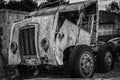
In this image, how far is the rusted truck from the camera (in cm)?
655

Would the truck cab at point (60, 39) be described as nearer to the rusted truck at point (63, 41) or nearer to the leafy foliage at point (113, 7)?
the rusted truck at point (63, 41)

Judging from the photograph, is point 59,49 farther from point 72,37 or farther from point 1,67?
point 1,67

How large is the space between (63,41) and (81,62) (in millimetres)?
691

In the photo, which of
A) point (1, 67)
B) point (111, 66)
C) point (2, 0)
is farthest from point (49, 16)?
point (2, 0)

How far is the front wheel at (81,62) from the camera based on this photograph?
629 centimetres

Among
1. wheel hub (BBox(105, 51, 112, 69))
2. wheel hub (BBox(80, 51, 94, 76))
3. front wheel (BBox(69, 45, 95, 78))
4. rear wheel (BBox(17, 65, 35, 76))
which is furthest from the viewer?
rear wheel (BBox(17, 65, 35, 76))

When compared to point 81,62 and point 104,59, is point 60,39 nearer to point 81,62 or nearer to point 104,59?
point 81,62

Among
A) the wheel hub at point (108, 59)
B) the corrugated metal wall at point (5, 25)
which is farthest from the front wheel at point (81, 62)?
the corrugated metal wall at point (5, 25)

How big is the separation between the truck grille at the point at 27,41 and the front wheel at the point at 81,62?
3.97ft

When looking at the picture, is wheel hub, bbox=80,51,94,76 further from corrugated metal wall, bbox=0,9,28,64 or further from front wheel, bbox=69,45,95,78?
corrugated metal wall, bbox=0,9,28,64

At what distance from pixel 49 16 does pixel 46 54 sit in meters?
0.96

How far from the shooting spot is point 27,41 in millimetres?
7273

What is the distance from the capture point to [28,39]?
→ 23.7ft

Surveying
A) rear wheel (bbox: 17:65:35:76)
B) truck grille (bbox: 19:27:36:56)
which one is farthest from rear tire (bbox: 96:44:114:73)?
rear wheel (bbox: 17:65:35:76)
